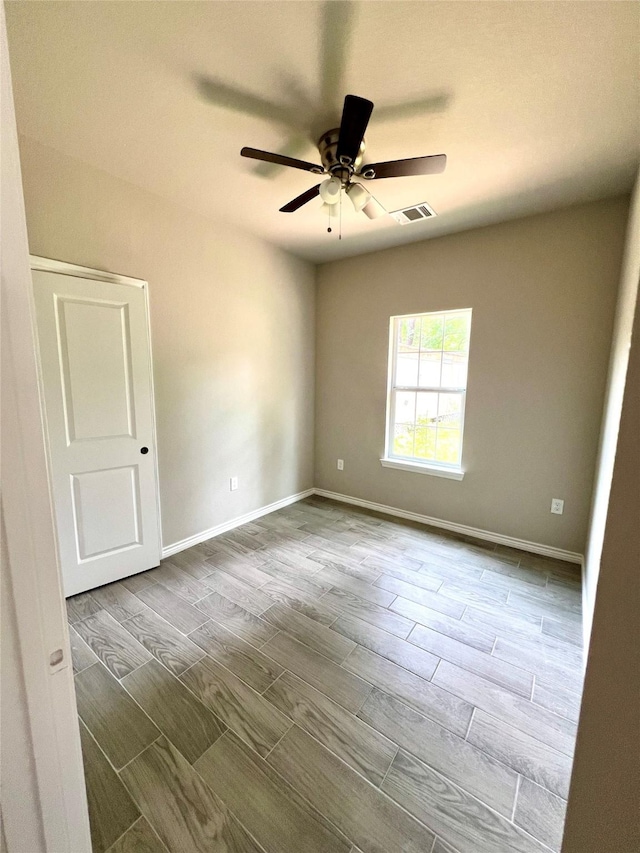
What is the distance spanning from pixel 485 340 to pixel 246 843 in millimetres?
3195

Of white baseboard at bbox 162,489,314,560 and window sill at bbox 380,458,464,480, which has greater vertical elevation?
window sill at bbox 380,458,464,480

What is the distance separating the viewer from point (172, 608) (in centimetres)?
202

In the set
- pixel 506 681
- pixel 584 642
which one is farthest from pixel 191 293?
pixel 584 642

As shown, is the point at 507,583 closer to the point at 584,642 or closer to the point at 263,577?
the point at 584,642

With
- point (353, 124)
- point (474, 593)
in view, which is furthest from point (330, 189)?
point (474, 593)

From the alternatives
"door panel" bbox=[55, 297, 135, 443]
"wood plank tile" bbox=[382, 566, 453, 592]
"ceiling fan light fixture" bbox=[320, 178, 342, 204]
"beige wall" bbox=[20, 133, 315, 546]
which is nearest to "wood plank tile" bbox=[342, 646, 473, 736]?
"wood plank tile" bbox=[382, 566, 453, 592]

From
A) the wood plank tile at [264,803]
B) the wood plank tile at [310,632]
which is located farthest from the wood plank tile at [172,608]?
the wood plank tile at [264,803]

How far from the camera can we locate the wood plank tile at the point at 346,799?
3.33 ft

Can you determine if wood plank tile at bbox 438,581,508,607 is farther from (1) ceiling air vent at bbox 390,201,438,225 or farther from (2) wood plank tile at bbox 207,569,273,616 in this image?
(1) ceiling air vent at bbox 390,201,438,225

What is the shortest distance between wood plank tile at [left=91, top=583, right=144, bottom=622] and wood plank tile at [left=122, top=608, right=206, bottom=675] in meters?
0.07

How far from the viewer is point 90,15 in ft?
3.92

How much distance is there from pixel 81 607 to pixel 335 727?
5.61ft

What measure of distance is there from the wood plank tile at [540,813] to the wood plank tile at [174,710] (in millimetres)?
1110

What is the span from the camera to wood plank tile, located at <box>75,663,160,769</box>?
4.09ft
